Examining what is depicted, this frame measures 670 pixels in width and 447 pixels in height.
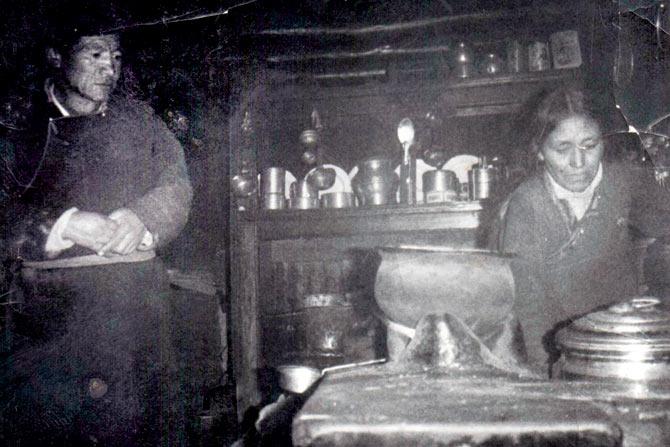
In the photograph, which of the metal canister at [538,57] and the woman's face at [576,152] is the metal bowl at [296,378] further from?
the metal canister at [538,57]

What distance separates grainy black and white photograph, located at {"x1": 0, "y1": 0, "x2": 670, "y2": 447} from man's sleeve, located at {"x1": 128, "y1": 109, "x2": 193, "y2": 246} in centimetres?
1

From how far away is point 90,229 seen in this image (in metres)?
2.43

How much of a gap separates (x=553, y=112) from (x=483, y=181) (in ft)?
2.93

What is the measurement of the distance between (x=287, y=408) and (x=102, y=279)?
1.62 meters

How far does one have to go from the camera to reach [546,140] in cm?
243

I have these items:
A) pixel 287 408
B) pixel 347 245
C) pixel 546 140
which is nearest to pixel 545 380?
pixel 287 408

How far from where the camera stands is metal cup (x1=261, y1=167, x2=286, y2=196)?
3541 mm

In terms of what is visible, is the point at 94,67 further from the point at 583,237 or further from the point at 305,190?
the point at 583,237

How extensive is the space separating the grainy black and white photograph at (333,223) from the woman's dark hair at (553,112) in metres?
0.01

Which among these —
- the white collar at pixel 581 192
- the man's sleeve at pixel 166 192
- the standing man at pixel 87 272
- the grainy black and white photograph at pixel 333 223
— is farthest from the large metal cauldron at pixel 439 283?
the man's sleeve at pixel 166 192

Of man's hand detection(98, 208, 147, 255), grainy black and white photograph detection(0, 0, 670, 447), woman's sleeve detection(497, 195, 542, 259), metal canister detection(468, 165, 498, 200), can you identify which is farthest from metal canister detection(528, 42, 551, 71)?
man's hand detection(98, 208, 147, 255)

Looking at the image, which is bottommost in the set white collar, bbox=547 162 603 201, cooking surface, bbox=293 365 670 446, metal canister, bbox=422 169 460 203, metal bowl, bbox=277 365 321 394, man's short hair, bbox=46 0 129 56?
metal bowl, bbox=277 365 321 394

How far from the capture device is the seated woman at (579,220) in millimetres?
2293

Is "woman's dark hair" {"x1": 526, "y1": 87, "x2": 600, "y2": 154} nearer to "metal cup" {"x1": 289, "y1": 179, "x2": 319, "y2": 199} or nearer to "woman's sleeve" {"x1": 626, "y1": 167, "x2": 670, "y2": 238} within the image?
"woman's sleeve" {"x1": 626, "y1": 167, "x2": 670, "y2": 238}
